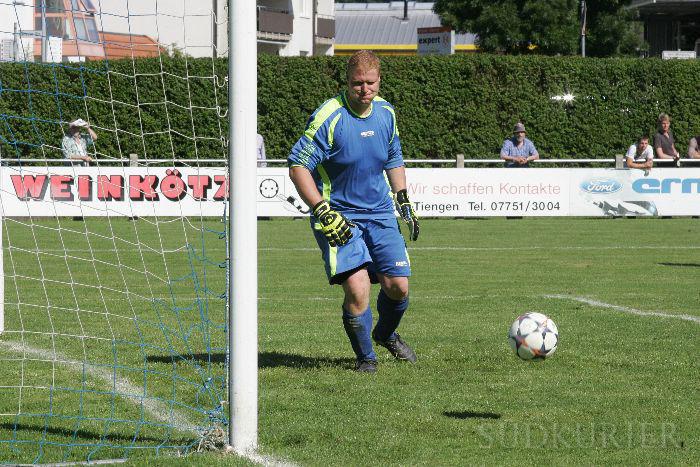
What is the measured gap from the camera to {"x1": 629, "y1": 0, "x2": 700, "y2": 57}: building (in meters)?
48.3

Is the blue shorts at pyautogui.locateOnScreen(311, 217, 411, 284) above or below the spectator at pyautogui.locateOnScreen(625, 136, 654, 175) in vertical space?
below

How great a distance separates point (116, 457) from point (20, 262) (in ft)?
33.2

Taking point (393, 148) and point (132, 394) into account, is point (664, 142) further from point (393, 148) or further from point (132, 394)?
point (132, 394)

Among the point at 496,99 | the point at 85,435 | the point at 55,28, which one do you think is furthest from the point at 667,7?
the point at 85,435

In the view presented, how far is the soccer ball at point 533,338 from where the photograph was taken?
6.95m

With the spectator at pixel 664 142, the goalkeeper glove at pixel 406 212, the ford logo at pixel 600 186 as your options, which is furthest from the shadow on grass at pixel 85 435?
the spectator at pixel 664 142

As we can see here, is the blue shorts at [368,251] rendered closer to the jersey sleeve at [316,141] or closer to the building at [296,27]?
the jersey sleeve at [316,141]

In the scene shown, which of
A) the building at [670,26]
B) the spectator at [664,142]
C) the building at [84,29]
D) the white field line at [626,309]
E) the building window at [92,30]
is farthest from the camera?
the building at [670,26]

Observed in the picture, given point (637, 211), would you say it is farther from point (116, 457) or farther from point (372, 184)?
point (116, 457)

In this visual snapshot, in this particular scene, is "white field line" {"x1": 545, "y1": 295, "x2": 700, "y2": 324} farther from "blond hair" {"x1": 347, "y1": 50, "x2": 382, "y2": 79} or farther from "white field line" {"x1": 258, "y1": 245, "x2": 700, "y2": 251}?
"white field line" {"x1": 258, "y1": 245, "x2": 700, "y2": 251}

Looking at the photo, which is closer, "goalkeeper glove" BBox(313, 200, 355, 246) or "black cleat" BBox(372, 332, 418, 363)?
"goalkeeper glove" BBox(313, 200, 355, 246)

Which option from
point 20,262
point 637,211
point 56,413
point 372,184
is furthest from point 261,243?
point 56,413

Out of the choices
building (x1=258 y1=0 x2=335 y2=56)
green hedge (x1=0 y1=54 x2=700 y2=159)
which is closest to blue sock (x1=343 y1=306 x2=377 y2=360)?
green hedge (x1=0 y1=54 x2=700 y2=159)

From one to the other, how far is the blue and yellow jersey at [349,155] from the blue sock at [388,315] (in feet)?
1.99
